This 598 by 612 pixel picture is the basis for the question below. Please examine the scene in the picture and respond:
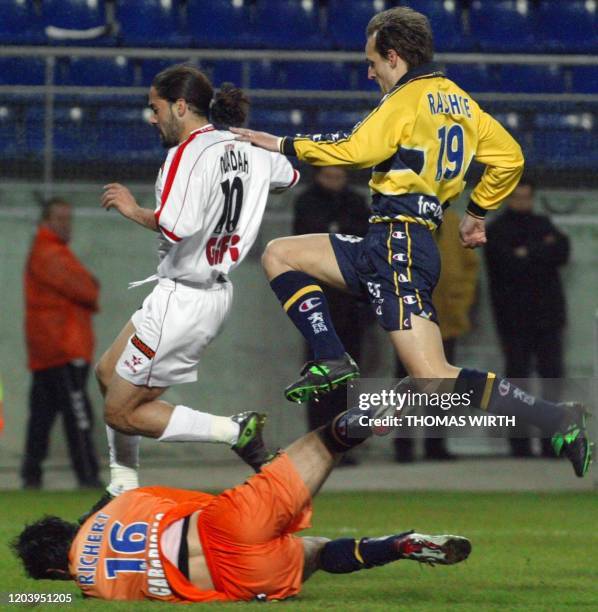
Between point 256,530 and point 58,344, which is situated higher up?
point 256,530

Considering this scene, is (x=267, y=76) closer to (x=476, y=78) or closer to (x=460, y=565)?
(x=476, y=78)

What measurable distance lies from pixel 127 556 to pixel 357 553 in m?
0.90

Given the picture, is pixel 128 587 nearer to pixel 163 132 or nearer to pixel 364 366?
pixel 163 132

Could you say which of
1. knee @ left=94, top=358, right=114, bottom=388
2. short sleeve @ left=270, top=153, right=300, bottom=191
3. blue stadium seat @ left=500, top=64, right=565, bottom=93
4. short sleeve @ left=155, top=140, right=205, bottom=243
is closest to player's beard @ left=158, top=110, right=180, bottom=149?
short sleeve @ left=155, top=140, right=205, bottom=243

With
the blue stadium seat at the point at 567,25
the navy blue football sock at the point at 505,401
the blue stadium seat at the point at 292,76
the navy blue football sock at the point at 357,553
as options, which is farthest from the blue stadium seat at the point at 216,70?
the navy blue football sock at the point at 357,553

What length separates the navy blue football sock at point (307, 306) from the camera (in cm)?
591

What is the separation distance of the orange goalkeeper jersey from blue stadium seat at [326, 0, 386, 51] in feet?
26.1

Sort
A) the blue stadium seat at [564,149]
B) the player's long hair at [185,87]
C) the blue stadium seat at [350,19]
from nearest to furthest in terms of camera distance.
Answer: the player's long hair at [185,87], the blue stadium seat at [564,149], the blue stadium seat at [350,19]

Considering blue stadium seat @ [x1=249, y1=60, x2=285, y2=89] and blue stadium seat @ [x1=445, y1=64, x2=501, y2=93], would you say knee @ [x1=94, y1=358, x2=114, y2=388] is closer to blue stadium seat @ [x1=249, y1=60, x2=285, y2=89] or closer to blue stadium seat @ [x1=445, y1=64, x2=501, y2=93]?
blue stadium seat @ [x1=249, y1=60, x2=285, y2=89]

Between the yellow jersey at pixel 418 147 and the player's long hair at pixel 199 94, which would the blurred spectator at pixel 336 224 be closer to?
the player's long hair at pixel 199 94

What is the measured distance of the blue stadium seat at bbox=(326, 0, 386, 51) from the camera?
12562mm

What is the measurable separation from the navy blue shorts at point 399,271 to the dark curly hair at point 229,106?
1018mm

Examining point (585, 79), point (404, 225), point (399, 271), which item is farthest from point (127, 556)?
point (585, 79)

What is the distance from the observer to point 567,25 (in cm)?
1290
